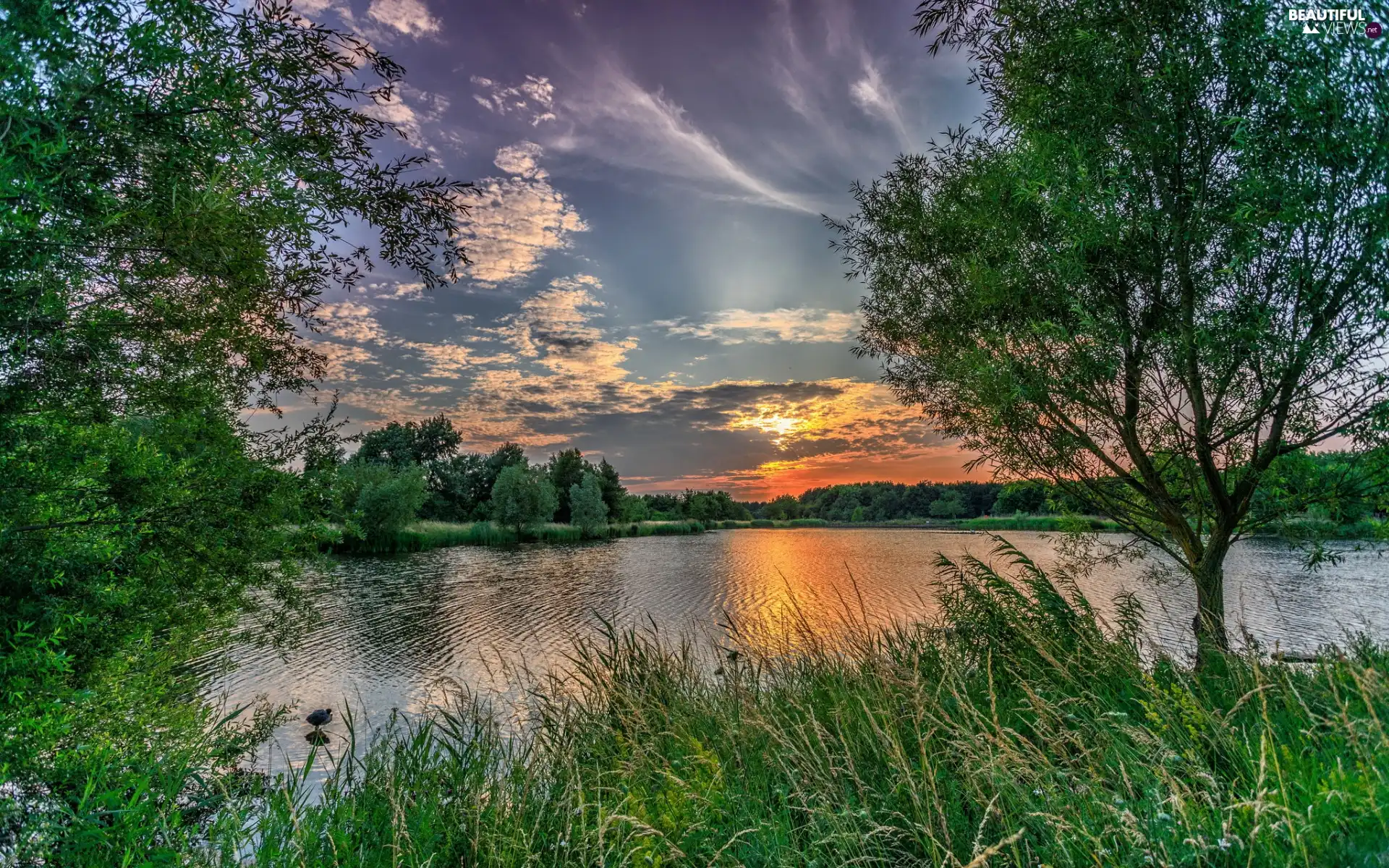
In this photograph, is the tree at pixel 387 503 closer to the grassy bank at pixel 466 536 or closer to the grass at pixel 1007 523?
the grassy bank at pixel 466 536

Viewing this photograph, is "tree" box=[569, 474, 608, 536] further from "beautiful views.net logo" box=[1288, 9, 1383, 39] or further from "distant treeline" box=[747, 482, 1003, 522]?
"beautiful views.net logo" box=[1288, 9, 1383, 39]

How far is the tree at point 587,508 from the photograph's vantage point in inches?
2365

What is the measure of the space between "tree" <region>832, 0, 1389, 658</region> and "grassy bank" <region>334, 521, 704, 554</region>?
34.6 metres

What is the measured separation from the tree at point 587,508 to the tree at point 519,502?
510 cm

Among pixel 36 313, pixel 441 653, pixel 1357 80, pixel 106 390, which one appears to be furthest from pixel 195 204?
pixel 441 653

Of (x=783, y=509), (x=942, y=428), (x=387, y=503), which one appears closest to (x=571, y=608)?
(x=942, y=428)

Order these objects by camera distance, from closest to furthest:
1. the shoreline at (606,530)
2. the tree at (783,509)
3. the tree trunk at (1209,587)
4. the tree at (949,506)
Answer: the tree trunk at (1209,587)
the shoreline at (606,530)
the tree at (949,506)
the tree at (783,509)

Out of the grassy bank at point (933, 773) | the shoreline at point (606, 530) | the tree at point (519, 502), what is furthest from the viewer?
the tree at point (519, 502)

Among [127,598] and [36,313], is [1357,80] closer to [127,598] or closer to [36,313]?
[36,313]

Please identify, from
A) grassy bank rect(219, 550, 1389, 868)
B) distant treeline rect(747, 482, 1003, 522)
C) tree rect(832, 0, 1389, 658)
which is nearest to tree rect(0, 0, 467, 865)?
grassy bank rect(219, 550, 1389, 868)

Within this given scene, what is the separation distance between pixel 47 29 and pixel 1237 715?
855 centimetres

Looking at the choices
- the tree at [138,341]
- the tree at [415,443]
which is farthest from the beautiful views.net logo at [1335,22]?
the tree at [415,443]

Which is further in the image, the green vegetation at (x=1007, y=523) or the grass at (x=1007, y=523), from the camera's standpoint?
the grass at (x=1007, y=523)

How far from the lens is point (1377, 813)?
2.04 metres
